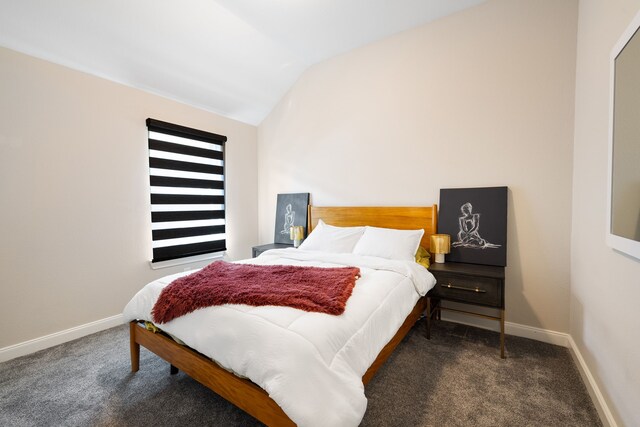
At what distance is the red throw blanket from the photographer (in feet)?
4.85

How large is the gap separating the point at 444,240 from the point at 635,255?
1.34 m

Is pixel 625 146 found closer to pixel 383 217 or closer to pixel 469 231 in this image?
pixel 469 231

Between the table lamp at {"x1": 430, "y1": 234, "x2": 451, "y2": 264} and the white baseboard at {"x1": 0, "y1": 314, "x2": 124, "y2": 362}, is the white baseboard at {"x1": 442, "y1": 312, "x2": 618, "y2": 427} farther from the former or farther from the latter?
the white baseboard at {"x1": 0, "y1": 314, "x2": 124, "y2": 362}

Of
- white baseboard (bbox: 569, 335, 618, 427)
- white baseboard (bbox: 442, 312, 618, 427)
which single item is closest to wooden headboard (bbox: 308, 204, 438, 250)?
white baseboard (bbox: 442, 312, 618, 427)

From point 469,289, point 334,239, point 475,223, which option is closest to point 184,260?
point 334,239

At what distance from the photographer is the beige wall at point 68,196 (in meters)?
2.17

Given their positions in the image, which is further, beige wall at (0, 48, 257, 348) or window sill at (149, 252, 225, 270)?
window sill at (149, 252, 225, 270)

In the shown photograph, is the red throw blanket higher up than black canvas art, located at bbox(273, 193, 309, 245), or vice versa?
black canvas art, located at bbox(273, 193, 309, 245)

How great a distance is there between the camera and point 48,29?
2.16 m

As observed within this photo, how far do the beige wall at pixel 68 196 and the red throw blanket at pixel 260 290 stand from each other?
142 cm

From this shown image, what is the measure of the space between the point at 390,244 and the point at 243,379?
1.70 m

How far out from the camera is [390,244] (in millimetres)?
2549

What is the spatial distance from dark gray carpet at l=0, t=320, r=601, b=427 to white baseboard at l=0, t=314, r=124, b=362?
0.26ft

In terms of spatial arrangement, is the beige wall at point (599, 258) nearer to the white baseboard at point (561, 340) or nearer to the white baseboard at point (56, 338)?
the white baseboard at point (561, 340)
